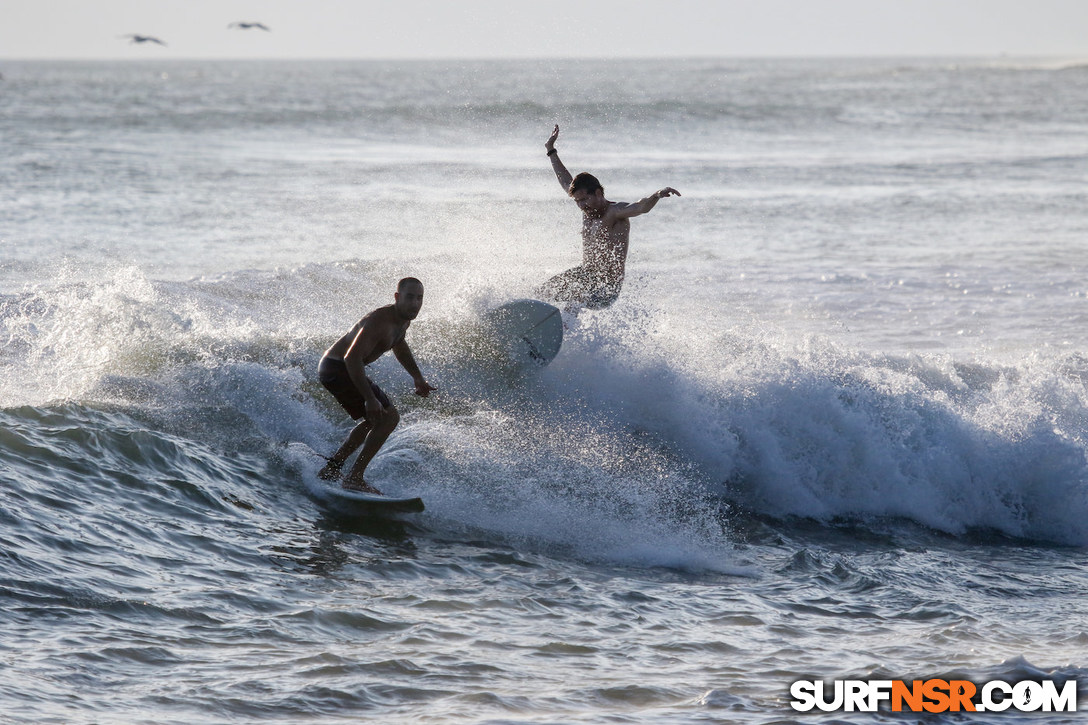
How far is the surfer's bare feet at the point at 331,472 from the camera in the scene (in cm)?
830

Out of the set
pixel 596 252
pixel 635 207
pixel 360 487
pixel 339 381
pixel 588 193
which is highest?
pixel 588 193

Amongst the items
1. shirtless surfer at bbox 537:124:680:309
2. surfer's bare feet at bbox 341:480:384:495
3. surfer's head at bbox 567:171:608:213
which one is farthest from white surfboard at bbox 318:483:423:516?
surfer's head at bbox 567:171:608:213

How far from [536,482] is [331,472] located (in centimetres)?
152

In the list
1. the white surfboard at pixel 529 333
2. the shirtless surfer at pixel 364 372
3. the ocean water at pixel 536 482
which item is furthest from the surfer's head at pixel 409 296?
the white surfboard at pixel 529 333

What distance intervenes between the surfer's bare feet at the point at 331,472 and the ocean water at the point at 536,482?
0.21 meters

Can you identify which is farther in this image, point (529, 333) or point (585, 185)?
point (585, 185)

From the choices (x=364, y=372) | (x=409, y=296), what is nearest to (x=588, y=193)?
(x=409, y=296)

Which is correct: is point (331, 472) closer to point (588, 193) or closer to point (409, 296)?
point (409, 296)

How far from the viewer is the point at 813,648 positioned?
6090 mm

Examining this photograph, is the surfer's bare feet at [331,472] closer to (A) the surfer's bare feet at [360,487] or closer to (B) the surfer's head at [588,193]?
(A) the surfer's bare feet at [360,487]

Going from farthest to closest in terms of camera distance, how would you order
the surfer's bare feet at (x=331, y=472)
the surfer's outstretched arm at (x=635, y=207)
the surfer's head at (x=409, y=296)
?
the surfer's outstretched arm at (x=635, y=207) < the surfer's bare feet at (x=331, y=472) < the surfer's head at (x=409, y=296)

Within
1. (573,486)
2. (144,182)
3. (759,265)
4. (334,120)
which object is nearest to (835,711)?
(573,486)

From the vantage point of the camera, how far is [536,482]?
841cm

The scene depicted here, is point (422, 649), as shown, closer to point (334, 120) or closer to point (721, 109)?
point (334, 120)
